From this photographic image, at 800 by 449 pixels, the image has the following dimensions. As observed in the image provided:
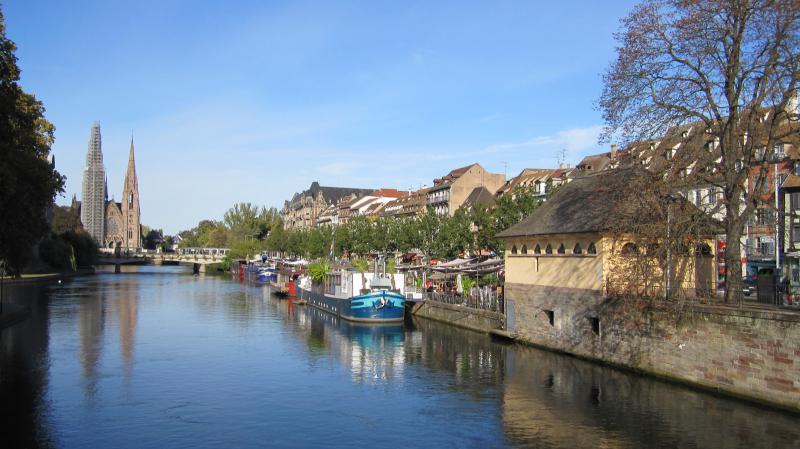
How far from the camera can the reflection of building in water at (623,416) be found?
62.2 ft

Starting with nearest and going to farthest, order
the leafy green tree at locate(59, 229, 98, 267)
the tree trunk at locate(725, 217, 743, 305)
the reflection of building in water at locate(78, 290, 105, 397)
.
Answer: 1. the tree trunk at locate(725, 217, 743, 305)
2. the reflection of building in water at locate(78, 290, 105, 397)
3. the leafy green tree at locate(59, 229, 98, 267)

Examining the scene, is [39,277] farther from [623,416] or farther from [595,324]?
[623,416]

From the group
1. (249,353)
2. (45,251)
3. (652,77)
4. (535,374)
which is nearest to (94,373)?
(249,353)

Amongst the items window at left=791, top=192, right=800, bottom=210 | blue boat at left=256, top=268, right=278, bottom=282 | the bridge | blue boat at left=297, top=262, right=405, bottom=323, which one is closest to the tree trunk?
window at left=791, top=192, right=800, bottom=210

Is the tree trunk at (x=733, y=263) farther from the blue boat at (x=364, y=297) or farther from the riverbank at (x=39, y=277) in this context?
the riverbank at (x=39, y=277)

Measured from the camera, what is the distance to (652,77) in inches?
1042

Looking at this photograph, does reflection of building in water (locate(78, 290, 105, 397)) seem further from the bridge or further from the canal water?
the bridge

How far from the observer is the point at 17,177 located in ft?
92.7

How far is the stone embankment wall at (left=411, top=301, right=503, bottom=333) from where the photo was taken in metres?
38.9

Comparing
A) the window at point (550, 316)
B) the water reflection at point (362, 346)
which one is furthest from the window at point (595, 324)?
the water reflection at point (362, 346)

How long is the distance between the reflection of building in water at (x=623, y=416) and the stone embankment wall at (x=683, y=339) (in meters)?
0.68

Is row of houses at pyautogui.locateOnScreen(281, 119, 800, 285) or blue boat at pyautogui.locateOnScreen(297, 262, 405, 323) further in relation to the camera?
blue boat at pyautogui.locateOnScreen(297, 262, 405, 323)

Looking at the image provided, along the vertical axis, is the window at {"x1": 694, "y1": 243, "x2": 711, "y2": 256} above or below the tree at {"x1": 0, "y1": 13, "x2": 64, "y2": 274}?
below

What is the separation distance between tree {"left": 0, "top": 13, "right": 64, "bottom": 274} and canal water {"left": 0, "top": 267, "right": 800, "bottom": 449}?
525 cm
